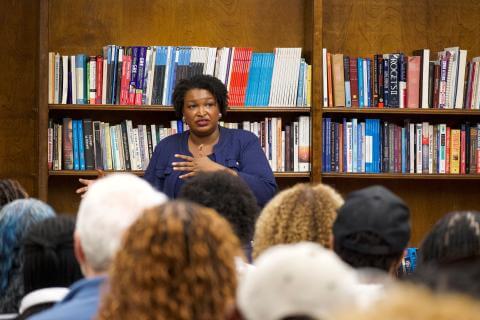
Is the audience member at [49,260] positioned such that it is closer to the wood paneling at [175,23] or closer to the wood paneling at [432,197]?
the wood paneling at [175,23]

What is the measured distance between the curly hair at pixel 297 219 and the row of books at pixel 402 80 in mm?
2733

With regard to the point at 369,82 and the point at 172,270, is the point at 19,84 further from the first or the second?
the point at 172,270

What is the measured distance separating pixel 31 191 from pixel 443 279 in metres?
4.32

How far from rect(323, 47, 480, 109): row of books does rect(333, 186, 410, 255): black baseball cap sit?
9.71ft

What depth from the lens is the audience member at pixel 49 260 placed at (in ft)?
7.00

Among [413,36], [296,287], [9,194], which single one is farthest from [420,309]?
[413,36]

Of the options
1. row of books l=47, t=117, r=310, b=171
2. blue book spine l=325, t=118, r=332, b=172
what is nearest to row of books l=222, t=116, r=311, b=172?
row of books l=47, t=117, r=310, b=171

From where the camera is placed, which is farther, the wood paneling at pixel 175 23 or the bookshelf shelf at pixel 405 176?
the wood paneling at pixel 175 23

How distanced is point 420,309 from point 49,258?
135 cm

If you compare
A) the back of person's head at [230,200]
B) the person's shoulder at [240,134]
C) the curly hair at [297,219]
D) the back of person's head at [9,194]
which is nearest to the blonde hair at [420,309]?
the curly hair at [297,219]

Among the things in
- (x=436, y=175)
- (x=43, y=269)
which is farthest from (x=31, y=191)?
(x=43, y=269)

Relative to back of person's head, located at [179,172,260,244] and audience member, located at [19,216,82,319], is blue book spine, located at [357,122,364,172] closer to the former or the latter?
back of person's head, located at [179,172,260,244]

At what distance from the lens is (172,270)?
147cm

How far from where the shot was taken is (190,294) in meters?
→ 1.47
